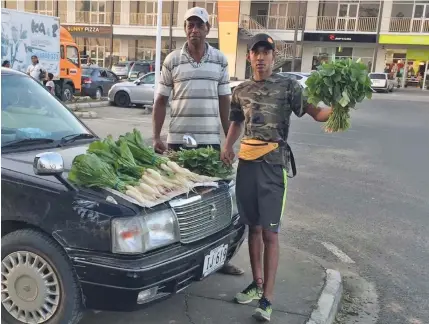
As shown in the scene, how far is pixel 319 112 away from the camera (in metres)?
3.18

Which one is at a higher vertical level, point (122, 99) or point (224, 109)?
point (224, 109)

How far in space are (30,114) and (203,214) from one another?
1.74 meters

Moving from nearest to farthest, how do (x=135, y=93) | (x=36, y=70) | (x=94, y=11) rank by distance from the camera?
(x=36, y=70), (x=135, y=93), (x=94, y=11)

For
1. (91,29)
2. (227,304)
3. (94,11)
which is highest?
(94,11)

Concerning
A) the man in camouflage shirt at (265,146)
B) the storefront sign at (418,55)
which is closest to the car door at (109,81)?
the man in camouflage shirt at (265,146)

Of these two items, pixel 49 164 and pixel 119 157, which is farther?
pixel 119 157

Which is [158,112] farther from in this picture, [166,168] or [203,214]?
[203,214]

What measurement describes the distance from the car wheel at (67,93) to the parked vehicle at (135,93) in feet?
5.40

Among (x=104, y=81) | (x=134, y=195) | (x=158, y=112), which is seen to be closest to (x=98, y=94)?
(x=104, y=81)

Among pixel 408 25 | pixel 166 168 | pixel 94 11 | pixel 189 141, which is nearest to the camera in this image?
pixel 166 168

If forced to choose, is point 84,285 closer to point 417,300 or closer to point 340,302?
point 340,302

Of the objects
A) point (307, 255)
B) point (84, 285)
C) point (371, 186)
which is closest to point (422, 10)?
point (371, 186)

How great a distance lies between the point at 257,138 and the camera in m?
3.32

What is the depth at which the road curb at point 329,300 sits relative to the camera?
342cm
